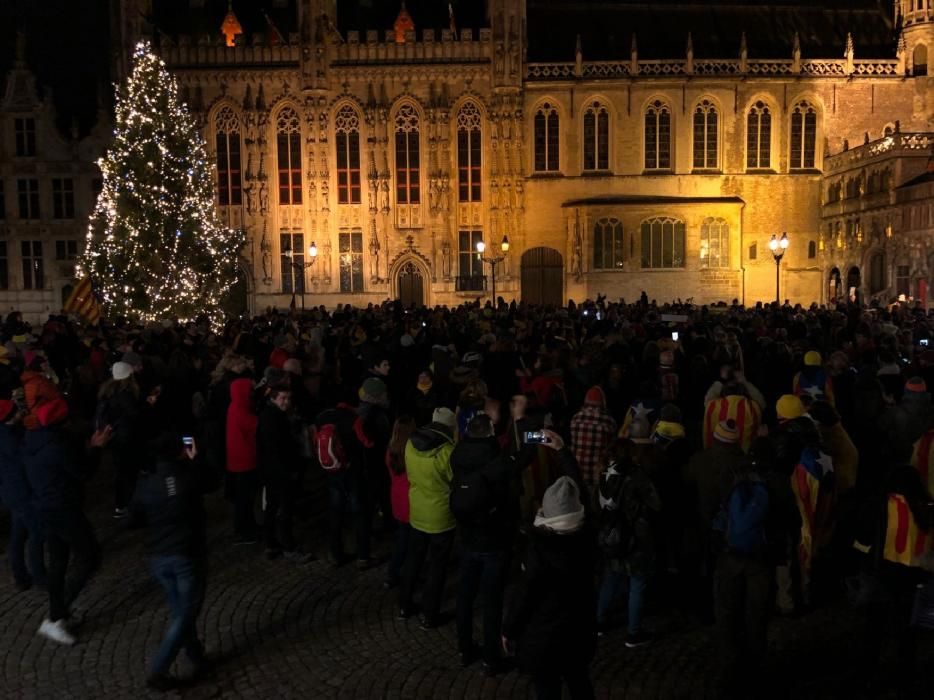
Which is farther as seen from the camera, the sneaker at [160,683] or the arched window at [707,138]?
the arched window at [707,138]

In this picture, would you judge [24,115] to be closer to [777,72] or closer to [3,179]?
[3,179]

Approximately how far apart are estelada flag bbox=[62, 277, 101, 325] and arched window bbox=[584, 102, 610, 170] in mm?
22211

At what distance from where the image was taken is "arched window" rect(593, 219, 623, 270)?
3584 cm

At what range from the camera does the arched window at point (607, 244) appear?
118ft

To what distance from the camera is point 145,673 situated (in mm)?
5738

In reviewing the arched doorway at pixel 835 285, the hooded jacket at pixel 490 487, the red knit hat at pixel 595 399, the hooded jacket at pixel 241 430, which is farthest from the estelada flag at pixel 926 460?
the arched doorway at pixel 835 285

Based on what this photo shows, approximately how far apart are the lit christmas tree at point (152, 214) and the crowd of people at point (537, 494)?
12.8 meters

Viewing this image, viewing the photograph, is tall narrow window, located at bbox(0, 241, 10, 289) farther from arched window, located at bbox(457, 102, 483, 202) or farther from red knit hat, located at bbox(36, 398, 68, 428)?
red knit hat, located at bbox(36, 398, 68, 428)

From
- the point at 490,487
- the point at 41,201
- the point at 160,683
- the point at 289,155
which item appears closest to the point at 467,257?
the point at 289,155

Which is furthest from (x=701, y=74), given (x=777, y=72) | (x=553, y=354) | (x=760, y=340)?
(x=553, y=354)

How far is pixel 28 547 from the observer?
22.9 ft

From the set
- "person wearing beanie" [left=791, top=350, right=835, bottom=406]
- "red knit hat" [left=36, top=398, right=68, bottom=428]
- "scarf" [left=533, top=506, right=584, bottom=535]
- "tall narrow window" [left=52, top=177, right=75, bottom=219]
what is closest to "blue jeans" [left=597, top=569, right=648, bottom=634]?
"scarf" [left=533, top=506, right=584, bottom=535]

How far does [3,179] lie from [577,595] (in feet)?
131

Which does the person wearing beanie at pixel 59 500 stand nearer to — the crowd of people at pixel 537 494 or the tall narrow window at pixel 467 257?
the crowd of people at pixel 537 494
